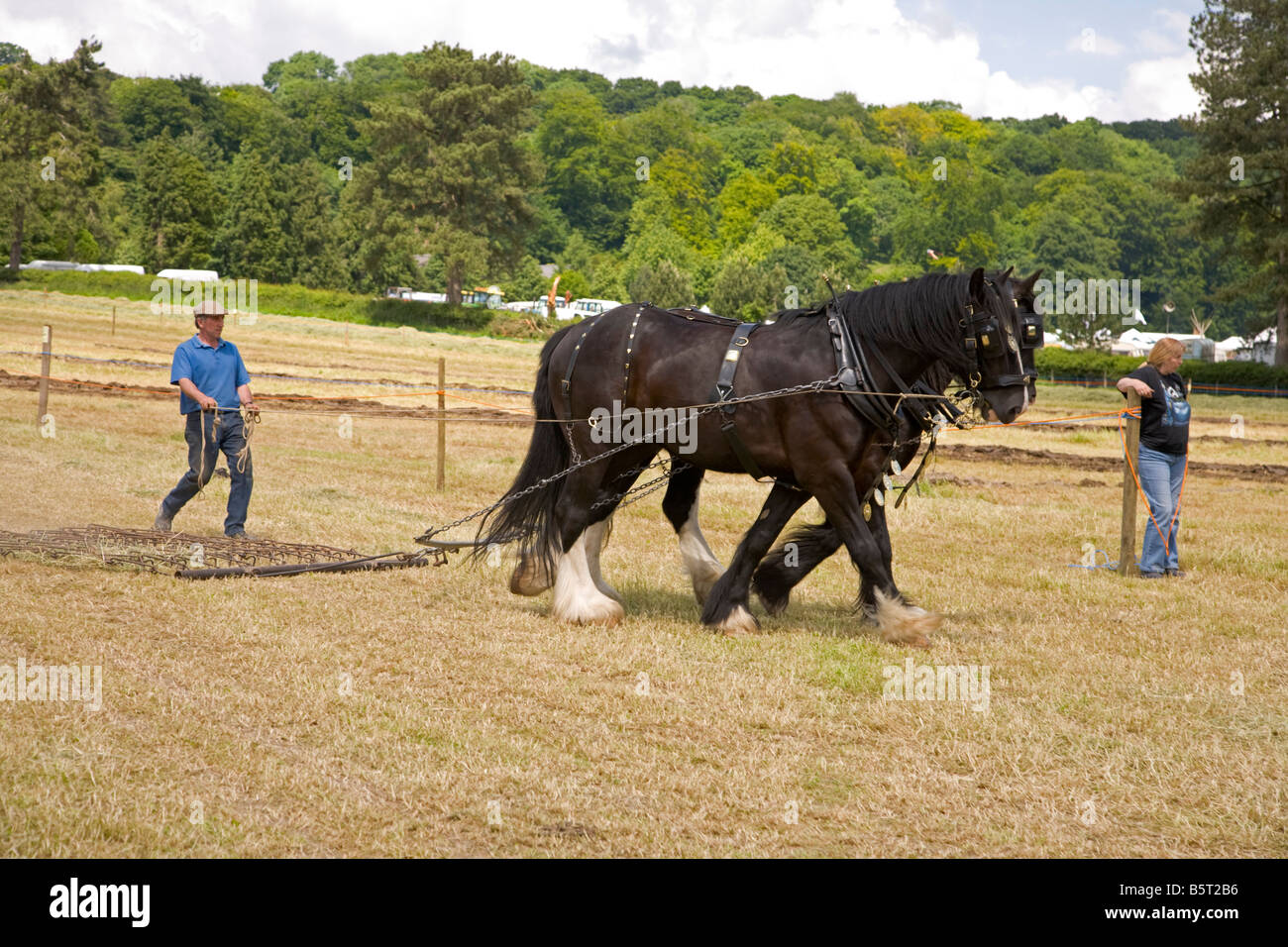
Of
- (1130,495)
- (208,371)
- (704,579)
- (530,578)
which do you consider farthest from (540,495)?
(1130,495)

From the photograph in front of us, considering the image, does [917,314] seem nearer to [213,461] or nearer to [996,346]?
[996,346]

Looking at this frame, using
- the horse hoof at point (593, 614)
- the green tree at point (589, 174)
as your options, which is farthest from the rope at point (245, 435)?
the green tree at point (589, 174)

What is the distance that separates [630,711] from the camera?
20.8 ft

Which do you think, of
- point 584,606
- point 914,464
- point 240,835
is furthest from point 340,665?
point 914,464

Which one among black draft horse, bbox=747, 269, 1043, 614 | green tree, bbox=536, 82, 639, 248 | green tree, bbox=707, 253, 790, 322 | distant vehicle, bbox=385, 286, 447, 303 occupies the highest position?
green tree, bbox=536, 82, 639, 248

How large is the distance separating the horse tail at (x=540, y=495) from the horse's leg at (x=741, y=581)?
46.0 inches

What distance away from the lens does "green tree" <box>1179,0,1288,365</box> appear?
4688 centimetres

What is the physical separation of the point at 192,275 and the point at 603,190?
7444cm

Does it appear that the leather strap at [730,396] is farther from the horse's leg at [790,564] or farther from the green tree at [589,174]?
the green tree at [589,174]

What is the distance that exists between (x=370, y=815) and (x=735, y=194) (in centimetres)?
13340

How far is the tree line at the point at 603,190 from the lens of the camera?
54.4 metres

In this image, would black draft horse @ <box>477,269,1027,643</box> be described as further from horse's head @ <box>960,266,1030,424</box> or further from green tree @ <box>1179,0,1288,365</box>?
green tree @ <box>1179,0,1288,365</box>

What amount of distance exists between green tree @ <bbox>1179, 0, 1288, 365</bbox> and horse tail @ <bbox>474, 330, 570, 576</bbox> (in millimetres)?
43810

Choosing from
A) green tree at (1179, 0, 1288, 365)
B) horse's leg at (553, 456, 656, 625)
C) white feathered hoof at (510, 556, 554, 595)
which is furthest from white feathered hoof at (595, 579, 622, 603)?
green tree at (1179, 0, 1288, 365)
